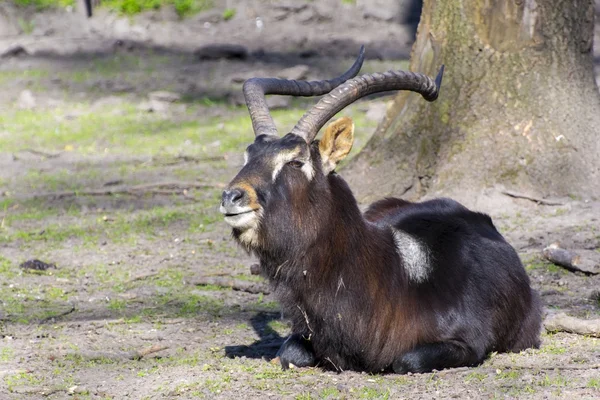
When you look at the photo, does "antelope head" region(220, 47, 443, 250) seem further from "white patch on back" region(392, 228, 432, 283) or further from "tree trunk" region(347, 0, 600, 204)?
"tree trunk" region(347, 0, 600, 204)

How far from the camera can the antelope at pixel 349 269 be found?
5195 mm

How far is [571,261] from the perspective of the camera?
24.0ft

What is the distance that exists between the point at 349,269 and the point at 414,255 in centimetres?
53

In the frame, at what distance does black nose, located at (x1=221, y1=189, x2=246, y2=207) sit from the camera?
4922 mm

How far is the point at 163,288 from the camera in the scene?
7633 millimetres

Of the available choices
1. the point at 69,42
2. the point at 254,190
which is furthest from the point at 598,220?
the point at 69,42

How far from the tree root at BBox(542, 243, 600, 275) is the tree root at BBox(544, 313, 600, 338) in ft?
3.67

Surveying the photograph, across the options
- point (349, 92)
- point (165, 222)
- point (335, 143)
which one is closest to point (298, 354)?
point (335, 143)

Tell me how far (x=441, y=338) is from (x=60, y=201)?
6004 millimetres

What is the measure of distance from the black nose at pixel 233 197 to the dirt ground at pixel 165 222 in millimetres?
998

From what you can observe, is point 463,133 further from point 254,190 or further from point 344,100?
point 254,190

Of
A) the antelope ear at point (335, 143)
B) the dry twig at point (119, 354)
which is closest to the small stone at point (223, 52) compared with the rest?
the dry twig at point (119, 354)

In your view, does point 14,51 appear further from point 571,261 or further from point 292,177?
point 292,177

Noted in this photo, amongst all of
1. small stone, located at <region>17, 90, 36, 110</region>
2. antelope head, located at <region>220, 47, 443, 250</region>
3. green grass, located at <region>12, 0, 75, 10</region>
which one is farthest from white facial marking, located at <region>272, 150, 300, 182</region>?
green grass, located at <region>12, 0, 75, 10</region>
